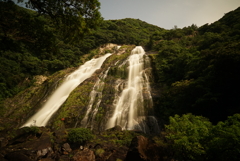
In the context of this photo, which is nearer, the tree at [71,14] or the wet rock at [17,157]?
the tree at [71,14]

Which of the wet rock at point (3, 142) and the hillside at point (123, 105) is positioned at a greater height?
the hillside at point (123, 105)

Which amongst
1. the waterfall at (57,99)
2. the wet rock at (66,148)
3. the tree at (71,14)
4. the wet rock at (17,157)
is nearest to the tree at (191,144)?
the tree at (71,14)

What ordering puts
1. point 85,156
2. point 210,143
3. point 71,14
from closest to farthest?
1. point 210,143
2. point 71,14
3. point 85,156

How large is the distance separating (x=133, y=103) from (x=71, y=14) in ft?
42.7

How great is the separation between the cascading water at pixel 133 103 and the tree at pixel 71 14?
10.7 metres

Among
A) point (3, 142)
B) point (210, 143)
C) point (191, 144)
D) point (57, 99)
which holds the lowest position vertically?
point (3, 142)

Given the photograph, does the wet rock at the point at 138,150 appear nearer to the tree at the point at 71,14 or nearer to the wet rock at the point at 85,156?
the wet rock at the point at 85,156

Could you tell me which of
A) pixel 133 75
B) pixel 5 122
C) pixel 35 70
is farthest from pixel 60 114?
pixel 35 70

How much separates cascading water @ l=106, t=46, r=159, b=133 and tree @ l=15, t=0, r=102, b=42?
35.2 feet

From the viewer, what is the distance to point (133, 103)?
57.6 feet

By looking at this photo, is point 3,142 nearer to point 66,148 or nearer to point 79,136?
point 66,148

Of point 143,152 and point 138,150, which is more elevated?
point 138,150

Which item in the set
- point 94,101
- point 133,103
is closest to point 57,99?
point 94,101

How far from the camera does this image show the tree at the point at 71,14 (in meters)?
6.23
